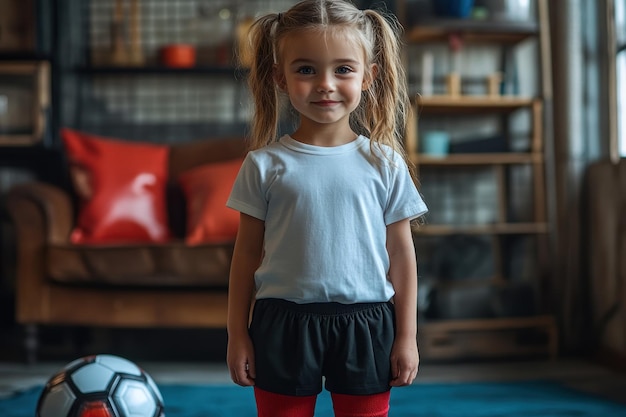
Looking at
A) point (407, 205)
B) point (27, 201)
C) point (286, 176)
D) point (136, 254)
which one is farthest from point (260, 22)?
point (27, 201)

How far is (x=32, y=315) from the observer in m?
3.01

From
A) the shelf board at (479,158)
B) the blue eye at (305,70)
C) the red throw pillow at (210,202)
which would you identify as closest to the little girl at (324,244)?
the blue eye at (305,70)

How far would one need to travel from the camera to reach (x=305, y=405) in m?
1.20

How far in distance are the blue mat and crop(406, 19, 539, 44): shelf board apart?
1.56 meters

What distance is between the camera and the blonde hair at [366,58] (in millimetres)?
1185

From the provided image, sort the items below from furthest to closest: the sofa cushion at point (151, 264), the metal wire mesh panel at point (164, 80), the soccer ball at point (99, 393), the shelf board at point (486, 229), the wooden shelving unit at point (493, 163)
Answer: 1. the metal wire mesh panel at point (164, 80)
2. the shelf board at point (486, 229)
3. the wooden shelving unit at point (493, 163)
4. the sofa cushion at point (151, 264)
5. the soccer ball at point (99, 393)

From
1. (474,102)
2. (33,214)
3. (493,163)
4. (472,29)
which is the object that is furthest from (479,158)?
(33,214)

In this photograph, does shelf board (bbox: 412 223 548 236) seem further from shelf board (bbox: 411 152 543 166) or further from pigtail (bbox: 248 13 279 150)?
pigtail (bbox: 248 13 279 150)

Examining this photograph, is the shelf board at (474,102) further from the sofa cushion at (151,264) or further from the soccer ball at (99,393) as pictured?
the soccer ball at (99,393)

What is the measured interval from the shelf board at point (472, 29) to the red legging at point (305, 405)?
2427 mm

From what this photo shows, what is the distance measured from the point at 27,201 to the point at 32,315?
0.46 metres

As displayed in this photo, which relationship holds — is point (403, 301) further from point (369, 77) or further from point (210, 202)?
point (210, 202)

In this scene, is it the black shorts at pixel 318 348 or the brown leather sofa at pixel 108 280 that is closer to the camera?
the black shorts at pixel 318 348

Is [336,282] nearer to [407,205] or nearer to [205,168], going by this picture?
[407,205]
